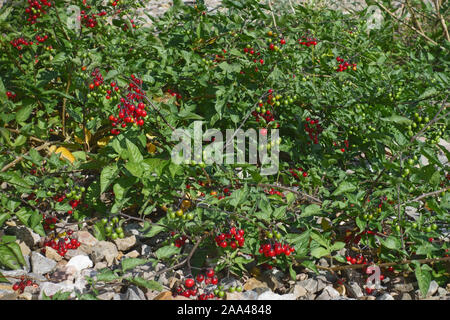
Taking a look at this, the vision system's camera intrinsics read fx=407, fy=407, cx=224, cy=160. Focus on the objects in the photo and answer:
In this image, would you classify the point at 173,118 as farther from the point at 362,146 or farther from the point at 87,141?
the point at 362,146

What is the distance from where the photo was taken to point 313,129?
315cm

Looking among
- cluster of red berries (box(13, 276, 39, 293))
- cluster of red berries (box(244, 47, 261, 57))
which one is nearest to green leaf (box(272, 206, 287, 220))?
cluster of red berries (box(244, 47, 261, 57))

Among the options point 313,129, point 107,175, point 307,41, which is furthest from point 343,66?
point 107,175

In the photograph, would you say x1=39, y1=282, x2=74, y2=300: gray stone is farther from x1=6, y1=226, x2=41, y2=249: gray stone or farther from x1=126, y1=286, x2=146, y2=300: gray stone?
x1=6, y1=226, x2=41, y2=249: gray stone

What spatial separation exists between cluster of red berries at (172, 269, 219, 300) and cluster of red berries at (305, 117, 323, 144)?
4.52 feet

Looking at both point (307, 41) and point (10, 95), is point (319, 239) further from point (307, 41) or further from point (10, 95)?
point (10, 95)

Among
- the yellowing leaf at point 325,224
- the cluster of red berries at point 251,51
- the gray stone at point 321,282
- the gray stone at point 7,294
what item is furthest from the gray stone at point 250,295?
the cluster of red berries at point 251,51

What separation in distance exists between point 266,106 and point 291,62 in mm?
373

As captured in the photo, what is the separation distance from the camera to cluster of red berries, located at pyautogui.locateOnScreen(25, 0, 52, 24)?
3021mm

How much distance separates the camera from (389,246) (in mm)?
2342

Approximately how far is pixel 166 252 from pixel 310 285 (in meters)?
0.93

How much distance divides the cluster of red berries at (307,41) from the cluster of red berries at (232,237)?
176 centimetres

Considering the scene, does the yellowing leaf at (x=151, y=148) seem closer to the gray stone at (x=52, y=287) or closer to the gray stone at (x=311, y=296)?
the gray stone at (x=52, y=287)

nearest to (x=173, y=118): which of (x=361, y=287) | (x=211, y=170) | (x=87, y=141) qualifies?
(x=211, y=170)
